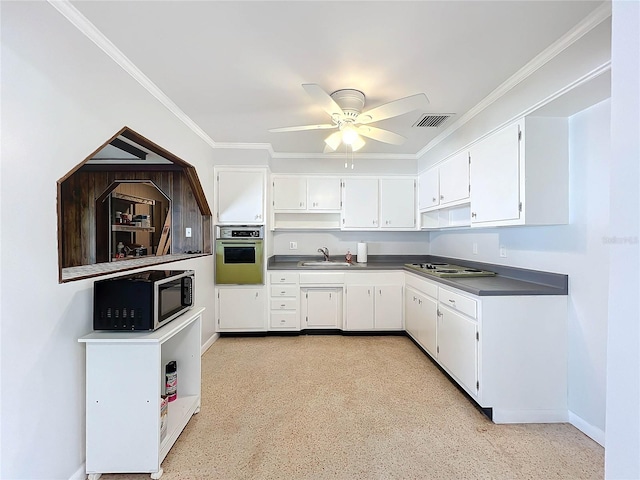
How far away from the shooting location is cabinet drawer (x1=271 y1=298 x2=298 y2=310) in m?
3.89

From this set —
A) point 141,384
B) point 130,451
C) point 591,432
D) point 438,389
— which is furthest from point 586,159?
point 130,451

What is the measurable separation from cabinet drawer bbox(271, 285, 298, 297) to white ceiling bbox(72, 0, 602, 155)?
2.13 meters

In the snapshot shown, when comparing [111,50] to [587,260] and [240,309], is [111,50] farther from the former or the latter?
[587,260]

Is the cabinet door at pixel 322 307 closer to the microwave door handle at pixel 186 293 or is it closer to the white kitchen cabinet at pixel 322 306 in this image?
the white kitchen cabinet at pixel 322 306

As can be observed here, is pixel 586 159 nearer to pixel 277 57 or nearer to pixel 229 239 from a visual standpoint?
pixel 277 57

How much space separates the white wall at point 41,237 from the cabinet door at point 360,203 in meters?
2.94

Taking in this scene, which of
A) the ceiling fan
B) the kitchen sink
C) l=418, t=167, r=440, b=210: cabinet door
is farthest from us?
the kitchen sink

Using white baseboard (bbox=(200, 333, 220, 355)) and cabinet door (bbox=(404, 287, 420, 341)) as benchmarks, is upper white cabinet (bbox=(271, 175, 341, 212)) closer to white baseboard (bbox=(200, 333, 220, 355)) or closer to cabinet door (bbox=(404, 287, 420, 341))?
cabinet door (bbox=(404, 287, 420, 341))

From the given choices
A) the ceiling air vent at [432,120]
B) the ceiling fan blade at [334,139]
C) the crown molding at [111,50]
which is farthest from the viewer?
the ceiling air vent at [432,120]

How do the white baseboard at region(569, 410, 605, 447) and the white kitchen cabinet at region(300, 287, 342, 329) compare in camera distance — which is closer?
the white baseboard at region(569, 410, 605, 447)

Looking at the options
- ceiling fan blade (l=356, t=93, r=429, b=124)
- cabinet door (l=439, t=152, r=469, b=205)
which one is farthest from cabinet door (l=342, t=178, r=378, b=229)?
ceiling fan blade (l=356, t=93, r=429, b=124)

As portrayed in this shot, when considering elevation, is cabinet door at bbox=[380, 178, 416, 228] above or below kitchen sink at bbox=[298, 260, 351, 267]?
above

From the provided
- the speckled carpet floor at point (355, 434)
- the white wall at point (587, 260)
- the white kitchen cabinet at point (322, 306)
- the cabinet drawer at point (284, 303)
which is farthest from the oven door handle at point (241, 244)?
the white wall at point (587, 260)

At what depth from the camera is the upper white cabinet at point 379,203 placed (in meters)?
4.22
